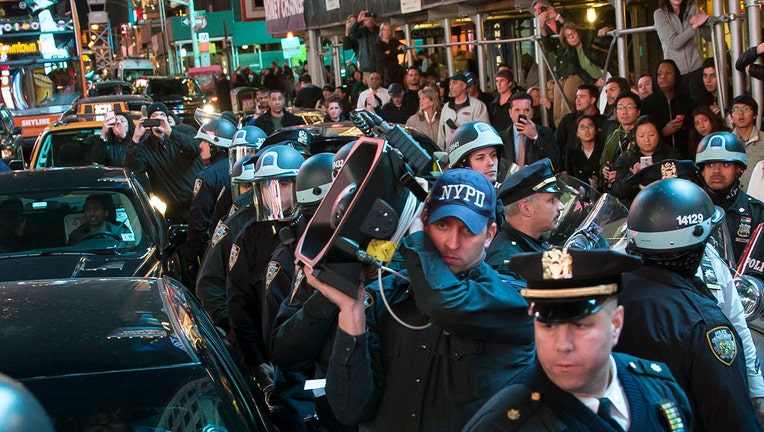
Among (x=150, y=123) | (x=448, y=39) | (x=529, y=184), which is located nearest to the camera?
(x=529, y=184)

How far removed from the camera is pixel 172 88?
1310 inches

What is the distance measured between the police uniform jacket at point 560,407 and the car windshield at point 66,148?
12017 millimetres

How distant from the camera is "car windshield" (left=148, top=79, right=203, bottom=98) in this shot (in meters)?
33.0

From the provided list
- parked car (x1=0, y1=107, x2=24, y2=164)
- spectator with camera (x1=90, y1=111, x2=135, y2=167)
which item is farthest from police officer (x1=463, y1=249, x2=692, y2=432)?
parked car (x1=0, y1=107, x2=24, y2=164)

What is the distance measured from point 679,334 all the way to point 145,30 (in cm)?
9487

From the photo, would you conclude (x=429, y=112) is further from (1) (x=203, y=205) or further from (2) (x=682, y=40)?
(1) (x=203, y=205)

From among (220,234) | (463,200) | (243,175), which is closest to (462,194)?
(463,200)

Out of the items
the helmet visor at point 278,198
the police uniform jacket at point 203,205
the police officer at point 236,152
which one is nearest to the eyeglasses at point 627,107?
the police officer at point 236,152

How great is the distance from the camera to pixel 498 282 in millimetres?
3449

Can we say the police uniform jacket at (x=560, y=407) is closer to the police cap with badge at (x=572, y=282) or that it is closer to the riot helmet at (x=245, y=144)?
the police cap with badge at (x=572, y=282)

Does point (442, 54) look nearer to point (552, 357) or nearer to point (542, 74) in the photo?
point (542, 74)

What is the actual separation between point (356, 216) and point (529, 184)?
2.06 meters

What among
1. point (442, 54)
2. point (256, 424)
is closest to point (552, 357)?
point (256, 424)

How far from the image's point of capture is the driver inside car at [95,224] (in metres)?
7.59
